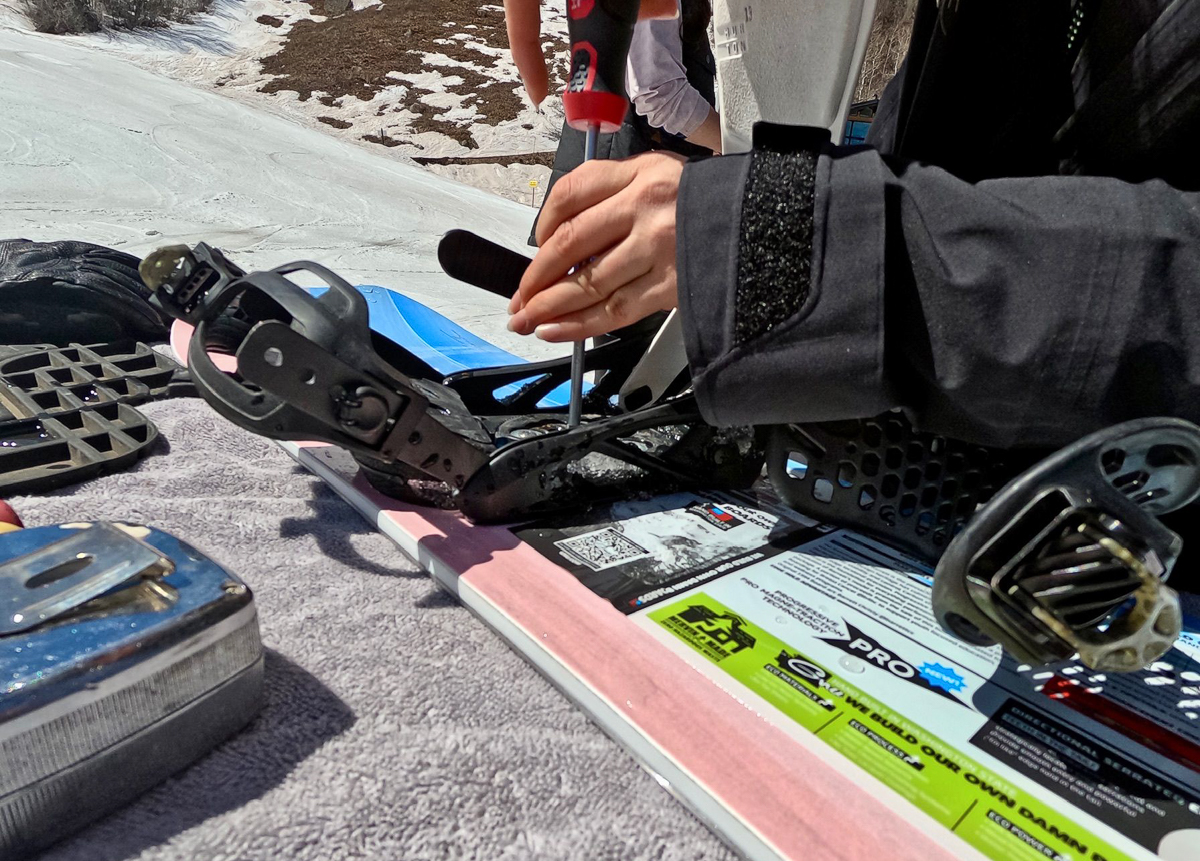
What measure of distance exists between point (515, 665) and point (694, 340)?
23 centimetres

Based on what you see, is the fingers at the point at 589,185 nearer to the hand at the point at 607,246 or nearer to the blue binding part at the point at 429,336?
the hand at the point at 607,246

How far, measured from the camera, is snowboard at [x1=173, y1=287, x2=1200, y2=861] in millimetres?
339

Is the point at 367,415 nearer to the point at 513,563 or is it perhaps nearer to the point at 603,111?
the point at 513,563

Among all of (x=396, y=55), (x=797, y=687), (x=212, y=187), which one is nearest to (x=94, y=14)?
(x=396, y=55)

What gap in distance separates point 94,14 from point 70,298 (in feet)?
21.2

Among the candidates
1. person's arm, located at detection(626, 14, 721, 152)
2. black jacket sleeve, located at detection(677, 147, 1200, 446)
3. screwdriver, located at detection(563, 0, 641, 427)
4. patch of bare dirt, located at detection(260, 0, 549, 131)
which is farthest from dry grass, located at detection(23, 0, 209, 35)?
black jacket sleeve, located at detection(677, 147, 1200, 446)

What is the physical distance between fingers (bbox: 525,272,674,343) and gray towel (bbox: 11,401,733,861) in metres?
0.21

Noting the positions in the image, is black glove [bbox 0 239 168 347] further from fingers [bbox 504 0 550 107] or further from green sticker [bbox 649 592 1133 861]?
green sticker [bbox 649 592 1133 861]

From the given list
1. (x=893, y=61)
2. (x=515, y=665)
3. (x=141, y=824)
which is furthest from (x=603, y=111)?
(x=893, y=61)

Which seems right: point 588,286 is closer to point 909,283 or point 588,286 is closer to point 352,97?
point 909,283

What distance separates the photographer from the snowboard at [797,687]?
339 millimetres

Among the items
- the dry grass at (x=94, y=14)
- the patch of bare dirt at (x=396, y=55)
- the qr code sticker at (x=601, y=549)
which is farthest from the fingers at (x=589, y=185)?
the dry grass at (x=94, y=14)

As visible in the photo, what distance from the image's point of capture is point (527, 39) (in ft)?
2.61

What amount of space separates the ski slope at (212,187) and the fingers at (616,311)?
3.22 ft
